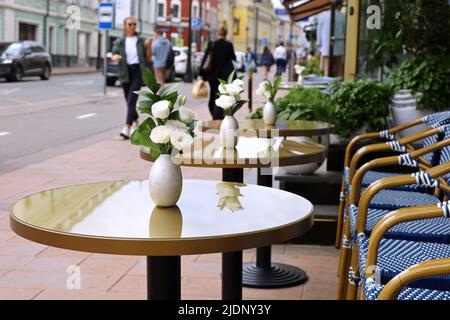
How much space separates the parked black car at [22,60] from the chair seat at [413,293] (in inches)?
977

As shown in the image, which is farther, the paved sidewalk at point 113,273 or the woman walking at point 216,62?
the woman walking at point 216,62

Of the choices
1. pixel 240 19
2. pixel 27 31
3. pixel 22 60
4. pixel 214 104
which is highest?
pixel 240 19

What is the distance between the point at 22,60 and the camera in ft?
88.3

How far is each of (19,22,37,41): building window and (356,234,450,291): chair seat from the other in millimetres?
38963

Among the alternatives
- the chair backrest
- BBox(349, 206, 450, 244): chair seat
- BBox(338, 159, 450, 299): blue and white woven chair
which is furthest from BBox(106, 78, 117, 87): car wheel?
BBox(349, 206, 450, 244): chair seat

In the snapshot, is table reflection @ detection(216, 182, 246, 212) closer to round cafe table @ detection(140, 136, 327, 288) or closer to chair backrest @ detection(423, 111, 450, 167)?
round cafe table @ detection(140, 136, 327, 288)

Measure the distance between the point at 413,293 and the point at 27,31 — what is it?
40.4 meters

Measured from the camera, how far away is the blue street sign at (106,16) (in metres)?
21.6

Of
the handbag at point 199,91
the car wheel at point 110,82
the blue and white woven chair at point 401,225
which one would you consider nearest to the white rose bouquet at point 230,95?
the blue and white woven chair at point 401,225

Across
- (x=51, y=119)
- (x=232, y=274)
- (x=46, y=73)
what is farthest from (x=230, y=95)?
(x=46, y=73)

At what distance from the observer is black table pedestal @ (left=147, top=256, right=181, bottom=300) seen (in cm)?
268

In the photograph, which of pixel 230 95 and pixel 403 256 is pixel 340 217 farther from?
pixel 403 256

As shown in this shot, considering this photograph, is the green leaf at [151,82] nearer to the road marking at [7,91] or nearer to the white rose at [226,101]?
the white rose at [226,101]
